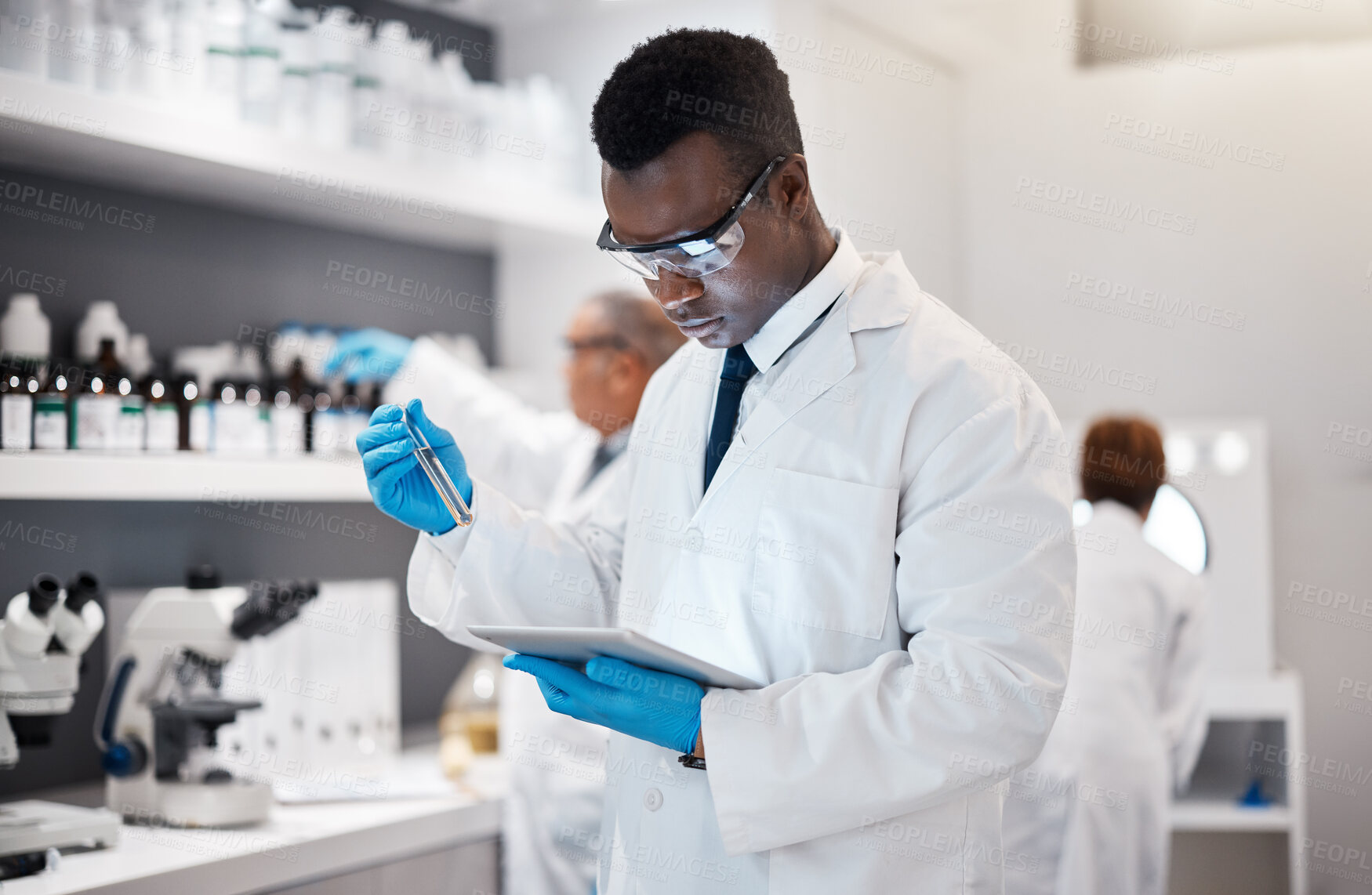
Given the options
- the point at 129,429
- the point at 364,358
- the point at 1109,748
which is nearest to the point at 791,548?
the point at 129,429

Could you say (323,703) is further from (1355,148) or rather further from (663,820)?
(1355,148)

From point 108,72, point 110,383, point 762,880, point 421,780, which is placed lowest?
point 421,780

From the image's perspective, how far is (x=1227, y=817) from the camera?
125 inches

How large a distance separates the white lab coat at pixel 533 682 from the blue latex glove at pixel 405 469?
1.55 ft

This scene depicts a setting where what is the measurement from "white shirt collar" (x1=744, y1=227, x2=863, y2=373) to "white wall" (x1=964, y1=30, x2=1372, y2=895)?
9.64 feet

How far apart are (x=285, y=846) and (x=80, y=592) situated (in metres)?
0.50

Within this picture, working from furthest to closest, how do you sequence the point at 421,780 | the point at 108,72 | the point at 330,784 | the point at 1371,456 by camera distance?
the point at 1371,456, the point at 421,780, the point at 330,784, the point at 108,72

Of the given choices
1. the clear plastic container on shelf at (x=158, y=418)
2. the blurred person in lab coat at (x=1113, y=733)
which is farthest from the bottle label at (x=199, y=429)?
the blurred person in lab coat at (x=1113, y=733)

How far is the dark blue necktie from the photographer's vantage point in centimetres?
142

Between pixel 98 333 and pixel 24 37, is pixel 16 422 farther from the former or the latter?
pixel 24 37

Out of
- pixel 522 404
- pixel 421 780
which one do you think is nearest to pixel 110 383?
pixel 421 780

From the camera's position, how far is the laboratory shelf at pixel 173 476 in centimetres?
168

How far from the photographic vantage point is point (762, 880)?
1267mm

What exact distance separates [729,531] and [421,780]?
1233mm
